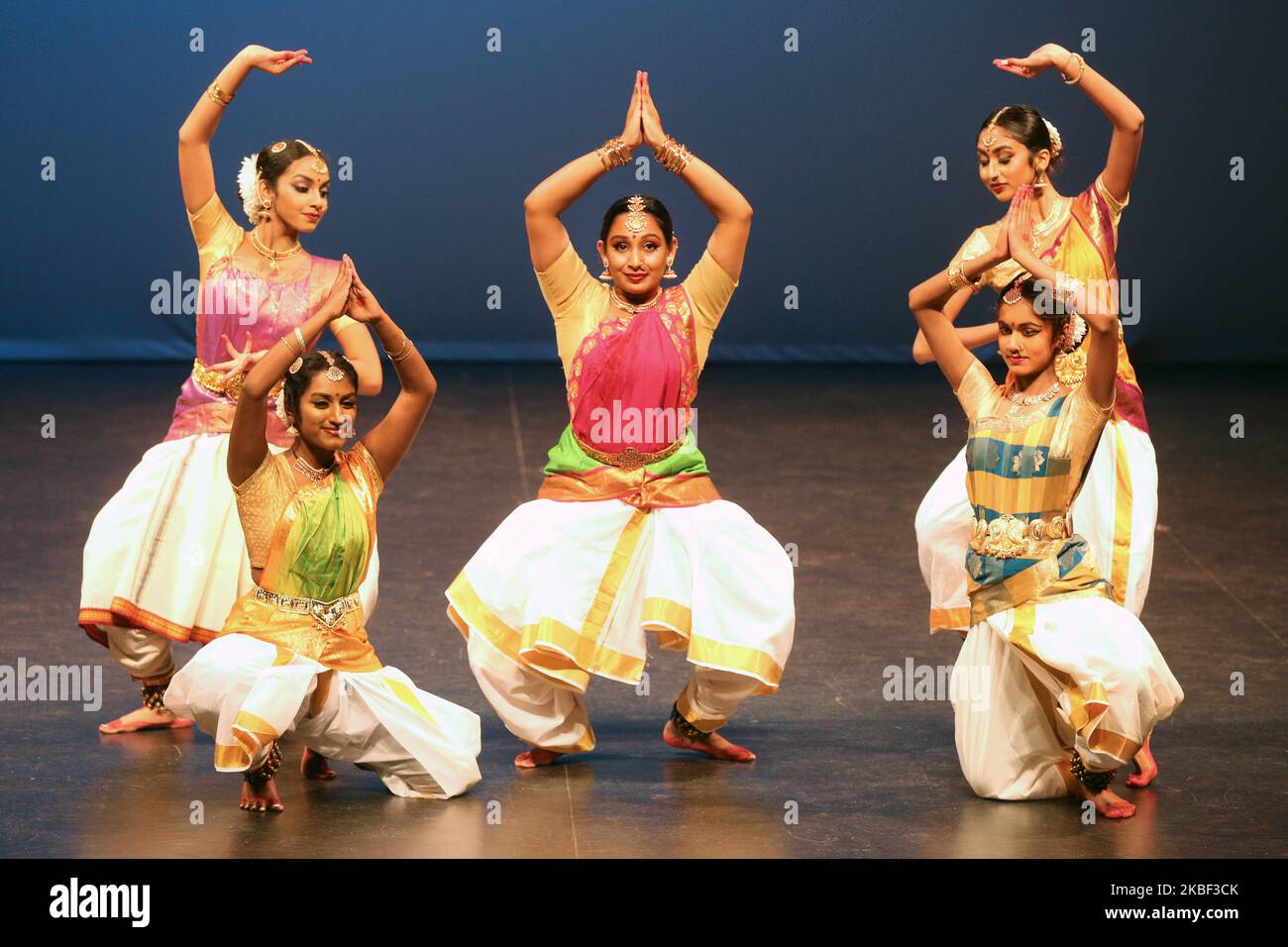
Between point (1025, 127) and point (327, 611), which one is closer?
point (327, 611)

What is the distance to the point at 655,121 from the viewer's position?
4348 millimetres

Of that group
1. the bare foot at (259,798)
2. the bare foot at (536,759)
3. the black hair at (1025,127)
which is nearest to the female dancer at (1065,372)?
the black hair at (1025,127)

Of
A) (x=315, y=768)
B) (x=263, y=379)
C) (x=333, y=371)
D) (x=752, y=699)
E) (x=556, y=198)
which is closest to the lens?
(x=263, y=379)

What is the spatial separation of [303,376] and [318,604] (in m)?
0.46

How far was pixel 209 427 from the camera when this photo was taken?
4.66 meters

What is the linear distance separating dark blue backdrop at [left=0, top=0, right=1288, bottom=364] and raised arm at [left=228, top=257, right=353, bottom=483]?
5.68m

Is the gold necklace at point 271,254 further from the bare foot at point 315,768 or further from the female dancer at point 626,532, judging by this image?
the bare foot at point 315,768

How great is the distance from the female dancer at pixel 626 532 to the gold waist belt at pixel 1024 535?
49cm

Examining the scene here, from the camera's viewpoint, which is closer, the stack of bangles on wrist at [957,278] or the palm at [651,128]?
the stack of bangles on wrist at [957,278]

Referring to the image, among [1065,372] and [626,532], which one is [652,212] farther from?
[1065,372]

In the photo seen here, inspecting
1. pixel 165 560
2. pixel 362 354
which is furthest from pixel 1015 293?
pixel 165 560

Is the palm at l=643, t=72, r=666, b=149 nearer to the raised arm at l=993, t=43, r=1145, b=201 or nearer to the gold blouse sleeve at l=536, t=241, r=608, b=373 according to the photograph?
the gold blouse sleeve at l=536, t=241, r=608, b=373

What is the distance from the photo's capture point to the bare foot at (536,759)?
173 inches
